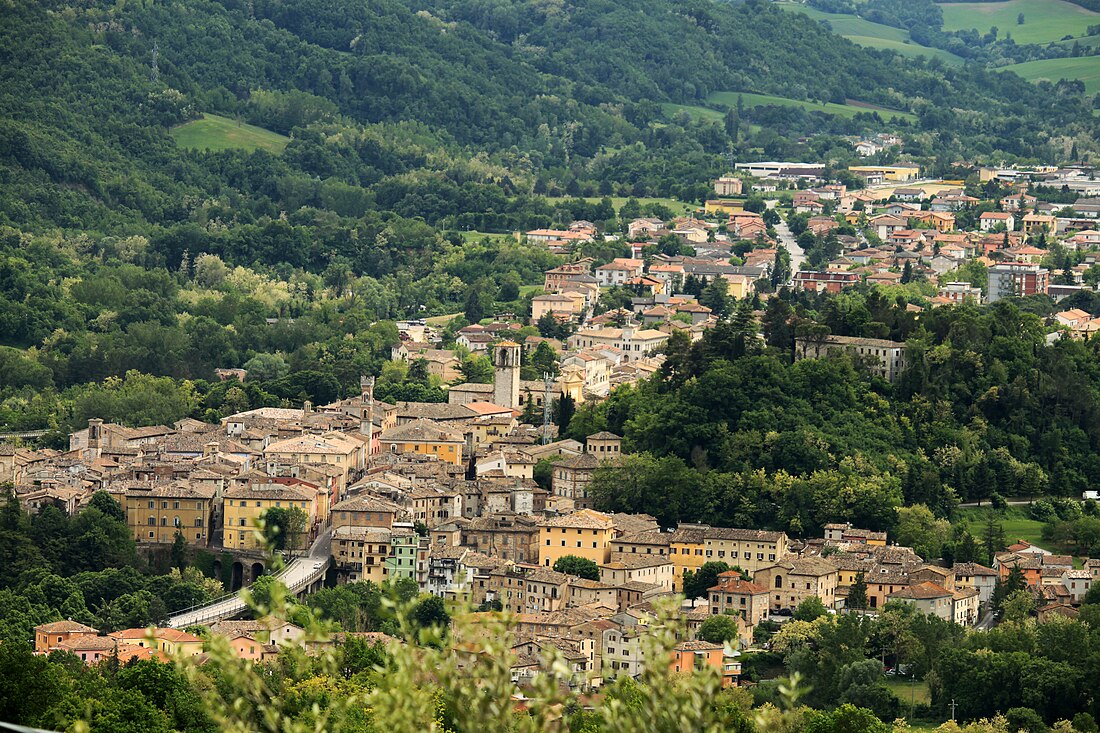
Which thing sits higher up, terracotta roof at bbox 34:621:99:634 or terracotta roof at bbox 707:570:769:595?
terracotta roof at bbox 707:570:769:595

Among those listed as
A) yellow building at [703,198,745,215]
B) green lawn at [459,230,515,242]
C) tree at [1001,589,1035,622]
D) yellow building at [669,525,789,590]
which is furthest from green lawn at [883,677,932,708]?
yellow building at [703,198,745,215]

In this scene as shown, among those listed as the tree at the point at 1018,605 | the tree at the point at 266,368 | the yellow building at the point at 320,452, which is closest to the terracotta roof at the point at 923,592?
the tree at the point at 1018,605

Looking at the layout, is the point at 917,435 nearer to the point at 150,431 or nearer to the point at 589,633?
the point at 589,633

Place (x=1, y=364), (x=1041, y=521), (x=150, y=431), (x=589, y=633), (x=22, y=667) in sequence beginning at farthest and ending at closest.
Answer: (x=1, y=364), (x=150, y=431), (x=1041, y=521), (x=589, y=633), (x=22, y=667)

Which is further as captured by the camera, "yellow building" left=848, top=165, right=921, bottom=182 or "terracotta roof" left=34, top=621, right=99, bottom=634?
"yellow building" left=848, top=165, right=921, bottom=182

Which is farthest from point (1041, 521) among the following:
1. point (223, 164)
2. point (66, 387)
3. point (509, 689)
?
point (223, 164)

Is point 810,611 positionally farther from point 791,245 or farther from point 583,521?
point 791,245

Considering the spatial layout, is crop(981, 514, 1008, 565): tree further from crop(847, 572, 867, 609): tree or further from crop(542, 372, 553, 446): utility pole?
crop(542, 372, 553, 446): utility pole

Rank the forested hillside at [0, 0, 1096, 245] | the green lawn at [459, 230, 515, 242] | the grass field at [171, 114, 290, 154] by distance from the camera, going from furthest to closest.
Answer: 1. the grass field at [171, 114, 290, 154]
2. the forested hillside at [0, 0, 1096, 245]
3. the green lawn at [459, 230, 515, 242]
